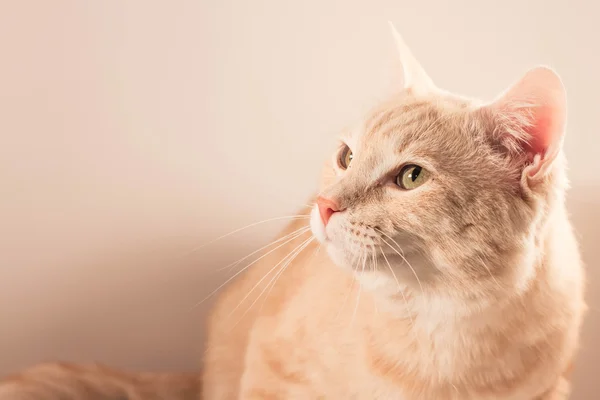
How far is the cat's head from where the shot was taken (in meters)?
0.86

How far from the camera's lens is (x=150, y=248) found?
4.69ft

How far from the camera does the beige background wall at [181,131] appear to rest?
1.28 meters

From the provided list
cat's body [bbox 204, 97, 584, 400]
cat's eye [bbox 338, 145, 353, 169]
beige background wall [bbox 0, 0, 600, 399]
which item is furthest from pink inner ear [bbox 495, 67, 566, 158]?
beige background wall [bbox 0, 0, 600, 399]

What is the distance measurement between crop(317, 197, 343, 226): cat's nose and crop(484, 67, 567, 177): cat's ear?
25cm

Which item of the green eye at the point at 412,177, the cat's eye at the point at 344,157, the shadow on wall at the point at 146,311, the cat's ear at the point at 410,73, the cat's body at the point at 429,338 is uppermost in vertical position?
the shadow on wall at the point at 146,311

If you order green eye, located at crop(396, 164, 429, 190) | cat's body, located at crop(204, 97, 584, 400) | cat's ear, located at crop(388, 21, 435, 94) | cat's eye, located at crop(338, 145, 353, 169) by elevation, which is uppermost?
cat's ear, located at crop(388, 21, 435, 94)

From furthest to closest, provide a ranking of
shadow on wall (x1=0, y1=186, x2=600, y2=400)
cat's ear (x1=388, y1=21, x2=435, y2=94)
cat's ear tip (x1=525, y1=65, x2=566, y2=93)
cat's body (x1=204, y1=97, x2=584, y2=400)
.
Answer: shadow on wall (x1=0, y1=186, x2=600, y2=400) < cat's ear (x1=388, y1=21, x2=435, y2=94) < cat's body (x1=204, y1=97, x2=584, y2=400) < cat's ear tip (x1=525, y1=65, x2=566, y2=93)

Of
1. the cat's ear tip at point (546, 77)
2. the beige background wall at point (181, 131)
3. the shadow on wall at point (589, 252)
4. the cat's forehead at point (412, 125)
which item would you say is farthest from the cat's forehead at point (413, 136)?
the shadow on wall at point (589, 252)

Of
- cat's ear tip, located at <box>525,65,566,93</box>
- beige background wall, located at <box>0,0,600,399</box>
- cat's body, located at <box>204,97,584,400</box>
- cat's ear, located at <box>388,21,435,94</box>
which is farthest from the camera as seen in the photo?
beige background wall, located at <box>0,0,600,399</box>

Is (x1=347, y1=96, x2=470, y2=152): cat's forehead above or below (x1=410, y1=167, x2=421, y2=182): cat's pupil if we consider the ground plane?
above

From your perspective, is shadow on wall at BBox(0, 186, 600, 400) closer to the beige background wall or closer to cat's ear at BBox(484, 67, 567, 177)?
the beige background wall

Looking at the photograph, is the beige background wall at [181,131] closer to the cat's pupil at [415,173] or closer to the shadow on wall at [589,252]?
the shadow on wall at [589,252]

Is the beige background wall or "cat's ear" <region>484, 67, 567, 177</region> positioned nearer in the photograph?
"cat's ear" <region>484, 67, 567, 177</region>

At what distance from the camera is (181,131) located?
1.38 metres
